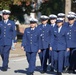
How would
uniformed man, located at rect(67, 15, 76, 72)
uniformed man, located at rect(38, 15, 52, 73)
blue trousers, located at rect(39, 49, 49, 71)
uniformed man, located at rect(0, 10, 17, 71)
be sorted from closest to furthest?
uniformed man, located at rect(67, 15, 76, 72) < uniformed man, located at rect(38, 15, 52, 73) < blue trousers, located at rect(39, 49, 49, 71) < uniformed man, located at rect(0, 10, 17, 71)

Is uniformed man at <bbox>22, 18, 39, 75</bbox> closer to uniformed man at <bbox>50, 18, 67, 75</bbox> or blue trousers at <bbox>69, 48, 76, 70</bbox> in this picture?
uniformed man at <bbox>50, 18, 67, 75</bbox>

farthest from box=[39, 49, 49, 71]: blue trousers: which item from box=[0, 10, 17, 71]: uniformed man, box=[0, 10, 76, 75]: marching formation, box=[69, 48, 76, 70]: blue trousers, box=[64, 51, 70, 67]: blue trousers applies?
box=[0, 10, 17, 71]: uniformed man

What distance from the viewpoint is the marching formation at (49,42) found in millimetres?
12023

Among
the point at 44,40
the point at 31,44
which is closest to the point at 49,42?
the point at 44,40

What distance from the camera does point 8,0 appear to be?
26438 mm

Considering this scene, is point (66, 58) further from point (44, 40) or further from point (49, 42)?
point (44, 40)

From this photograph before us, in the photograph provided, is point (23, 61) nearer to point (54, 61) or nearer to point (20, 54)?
point (20, 54)

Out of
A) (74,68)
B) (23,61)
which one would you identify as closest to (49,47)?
(74,68)

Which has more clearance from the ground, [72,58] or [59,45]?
[59,45]

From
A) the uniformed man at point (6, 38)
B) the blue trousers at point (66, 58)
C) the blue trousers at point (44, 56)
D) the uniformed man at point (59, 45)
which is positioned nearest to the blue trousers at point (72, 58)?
the blue trousers at point (66, 58)

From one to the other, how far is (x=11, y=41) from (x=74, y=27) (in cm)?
209

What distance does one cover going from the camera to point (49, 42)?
42.1ft

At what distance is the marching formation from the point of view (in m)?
12.0

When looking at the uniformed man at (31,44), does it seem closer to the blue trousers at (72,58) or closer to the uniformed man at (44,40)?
the uniformed man at (44,40)
